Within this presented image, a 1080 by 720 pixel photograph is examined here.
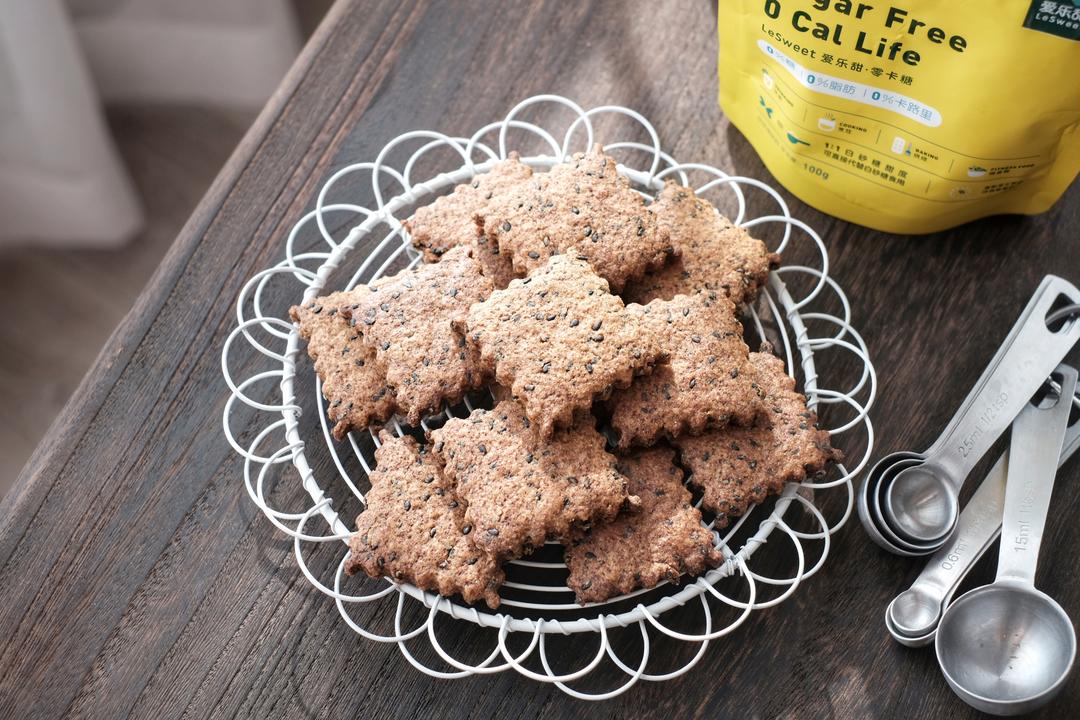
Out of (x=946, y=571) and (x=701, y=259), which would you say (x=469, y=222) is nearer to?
(x=701, y=259)

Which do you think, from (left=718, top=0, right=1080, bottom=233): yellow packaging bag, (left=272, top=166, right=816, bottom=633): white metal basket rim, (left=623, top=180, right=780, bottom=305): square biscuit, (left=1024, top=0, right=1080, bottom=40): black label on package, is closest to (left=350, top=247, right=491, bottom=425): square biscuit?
(left=272, top=166, right=816, bottom=633): white metal basket rim

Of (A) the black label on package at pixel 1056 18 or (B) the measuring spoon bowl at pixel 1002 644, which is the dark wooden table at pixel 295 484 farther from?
(A) the black label on package at pixel 1056 18

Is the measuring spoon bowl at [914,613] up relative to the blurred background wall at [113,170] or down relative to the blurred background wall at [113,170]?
up

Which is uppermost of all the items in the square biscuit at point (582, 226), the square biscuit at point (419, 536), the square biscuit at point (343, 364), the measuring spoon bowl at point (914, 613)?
the square biscuit at point (582, 226)

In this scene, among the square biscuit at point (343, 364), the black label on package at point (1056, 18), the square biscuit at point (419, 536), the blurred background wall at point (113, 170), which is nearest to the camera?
the black label on package at point (1056, 18)

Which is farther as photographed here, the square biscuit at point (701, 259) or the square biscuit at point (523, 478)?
the square biscuit at point (701, 259)

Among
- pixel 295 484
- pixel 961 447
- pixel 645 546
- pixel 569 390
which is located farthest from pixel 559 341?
pixel 961 447

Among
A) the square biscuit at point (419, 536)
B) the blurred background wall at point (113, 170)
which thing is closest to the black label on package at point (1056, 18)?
the square biscuit at point (419, 536)

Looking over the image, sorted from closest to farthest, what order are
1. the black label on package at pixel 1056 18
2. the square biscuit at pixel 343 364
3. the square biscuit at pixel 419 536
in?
the black label on package at pixel 1056 18, the square biscuit at pixel 419 536, the square biscuit at pixel 343 364
